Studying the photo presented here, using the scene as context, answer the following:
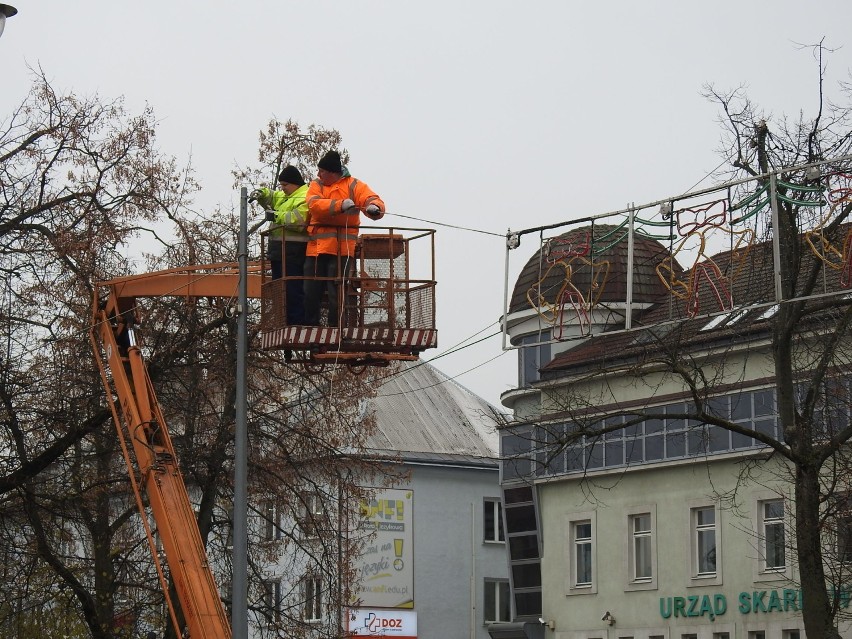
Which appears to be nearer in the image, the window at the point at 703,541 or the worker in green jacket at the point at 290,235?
the worker in green jacket at the point at 290,235

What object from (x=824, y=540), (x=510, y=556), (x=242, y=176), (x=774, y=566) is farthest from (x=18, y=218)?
(x=510, y=556)

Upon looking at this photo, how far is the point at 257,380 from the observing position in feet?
98.6

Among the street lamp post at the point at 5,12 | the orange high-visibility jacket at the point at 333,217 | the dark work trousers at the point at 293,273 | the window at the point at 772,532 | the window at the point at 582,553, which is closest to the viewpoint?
the street lamp post at the point at 5,12

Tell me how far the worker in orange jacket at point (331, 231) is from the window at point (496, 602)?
40.9m

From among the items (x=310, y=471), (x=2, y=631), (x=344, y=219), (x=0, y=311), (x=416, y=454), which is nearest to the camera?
(x=344, y=219)

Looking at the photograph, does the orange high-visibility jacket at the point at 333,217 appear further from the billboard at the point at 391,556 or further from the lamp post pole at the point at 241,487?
the billboard at the point at 391,556

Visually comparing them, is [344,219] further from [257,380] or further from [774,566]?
[774,566]

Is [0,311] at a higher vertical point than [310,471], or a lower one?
higher

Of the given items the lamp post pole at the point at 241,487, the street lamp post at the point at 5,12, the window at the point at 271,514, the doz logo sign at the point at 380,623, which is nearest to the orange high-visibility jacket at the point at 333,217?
the lamp post pole at the point at 241,487

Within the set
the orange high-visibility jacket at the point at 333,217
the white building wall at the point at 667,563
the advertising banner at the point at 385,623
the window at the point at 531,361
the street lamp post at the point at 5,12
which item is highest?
the window at the point at 531,361

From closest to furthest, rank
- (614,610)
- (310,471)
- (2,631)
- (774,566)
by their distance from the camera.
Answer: (310,471)
(2,631)
(774,566)
(614,610)

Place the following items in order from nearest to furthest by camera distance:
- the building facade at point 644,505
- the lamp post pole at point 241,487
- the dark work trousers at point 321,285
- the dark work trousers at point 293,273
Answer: the dark work trousers at point 321,285
the dark work trousers at point 293,273
the lamp post pole at point 241,487
the building facade at point 644,505

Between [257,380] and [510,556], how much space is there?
781 inches

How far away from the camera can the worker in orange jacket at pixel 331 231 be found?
18.7 m
